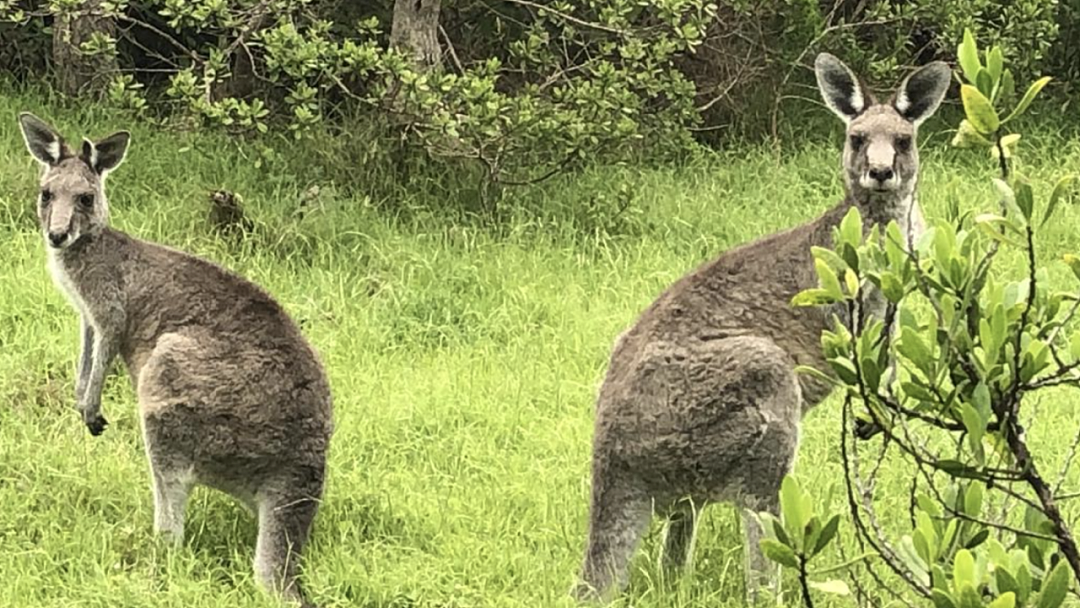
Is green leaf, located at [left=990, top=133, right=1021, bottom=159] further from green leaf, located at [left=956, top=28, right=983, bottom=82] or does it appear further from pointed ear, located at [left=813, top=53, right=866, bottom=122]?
pointed ear, located at [left=813, top=53, right=866, bottom=122]

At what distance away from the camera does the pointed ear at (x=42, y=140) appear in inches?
221

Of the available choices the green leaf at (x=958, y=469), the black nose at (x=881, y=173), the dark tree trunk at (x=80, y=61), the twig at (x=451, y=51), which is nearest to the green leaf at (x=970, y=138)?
the green leaf at (x=958, y=469)

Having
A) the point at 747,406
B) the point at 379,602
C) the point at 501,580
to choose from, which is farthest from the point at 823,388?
the point at 379,602

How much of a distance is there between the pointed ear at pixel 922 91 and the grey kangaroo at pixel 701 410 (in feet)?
2.51

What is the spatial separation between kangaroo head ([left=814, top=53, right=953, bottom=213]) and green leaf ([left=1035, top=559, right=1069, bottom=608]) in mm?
3242

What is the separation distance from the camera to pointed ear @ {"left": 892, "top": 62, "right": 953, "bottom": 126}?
5.39m

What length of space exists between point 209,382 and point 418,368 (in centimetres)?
179

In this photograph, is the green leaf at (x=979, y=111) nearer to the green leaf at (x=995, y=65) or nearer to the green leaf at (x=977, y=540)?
the green leaf at (x=995, y=65)

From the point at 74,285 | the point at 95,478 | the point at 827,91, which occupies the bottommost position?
the point at 95,478

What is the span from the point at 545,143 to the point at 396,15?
1241 mm

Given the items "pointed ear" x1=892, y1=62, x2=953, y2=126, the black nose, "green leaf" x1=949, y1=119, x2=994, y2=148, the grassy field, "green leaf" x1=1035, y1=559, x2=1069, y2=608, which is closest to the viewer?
"green leaf" x1=1035, y1=559, x2=1069, y2=608

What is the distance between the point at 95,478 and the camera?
5.41 meters

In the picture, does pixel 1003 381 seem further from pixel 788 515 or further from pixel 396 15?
pixel 396 15

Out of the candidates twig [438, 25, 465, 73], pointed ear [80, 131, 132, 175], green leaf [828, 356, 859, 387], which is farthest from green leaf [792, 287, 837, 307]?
twig [438, 25, 465, 73]
